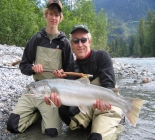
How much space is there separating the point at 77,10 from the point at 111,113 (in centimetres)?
3978

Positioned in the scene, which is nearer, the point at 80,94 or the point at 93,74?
the point at 80,94

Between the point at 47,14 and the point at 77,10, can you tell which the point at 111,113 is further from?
the point at 77,10

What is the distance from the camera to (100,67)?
4.08 m

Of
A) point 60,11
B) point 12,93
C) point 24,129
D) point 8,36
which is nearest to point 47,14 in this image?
point 60,11

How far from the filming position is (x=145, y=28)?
3442 inches

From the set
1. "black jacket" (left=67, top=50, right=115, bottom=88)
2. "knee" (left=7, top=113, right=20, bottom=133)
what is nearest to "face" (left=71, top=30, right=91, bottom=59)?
"black jacket" (left=67, top=50, right=115, bottom=88)

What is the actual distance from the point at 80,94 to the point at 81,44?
103 centimetres

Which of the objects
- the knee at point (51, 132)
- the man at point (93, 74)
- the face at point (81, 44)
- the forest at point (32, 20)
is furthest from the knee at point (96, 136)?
the forest at point (32, 20)

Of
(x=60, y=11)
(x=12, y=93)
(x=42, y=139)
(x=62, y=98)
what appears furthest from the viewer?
(x=12, y=93)

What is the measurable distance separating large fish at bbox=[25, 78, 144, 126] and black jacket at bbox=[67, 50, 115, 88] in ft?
1.47

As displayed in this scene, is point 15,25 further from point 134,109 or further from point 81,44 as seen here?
point 134,109

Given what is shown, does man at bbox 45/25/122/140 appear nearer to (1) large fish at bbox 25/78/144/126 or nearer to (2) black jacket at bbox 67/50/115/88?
(2) black jacket at bbox 67/50/115/88

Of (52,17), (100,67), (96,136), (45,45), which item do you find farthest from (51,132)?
(52,17)

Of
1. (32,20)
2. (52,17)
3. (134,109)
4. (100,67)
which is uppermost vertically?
(32,20)
